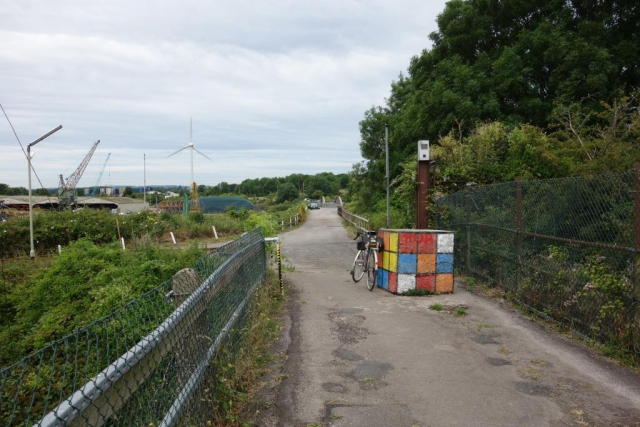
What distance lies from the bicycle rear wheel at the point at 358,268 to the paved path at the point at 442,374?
9.56 feet

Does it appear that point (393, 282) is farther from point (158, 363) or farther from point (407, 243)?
point (158, 363)

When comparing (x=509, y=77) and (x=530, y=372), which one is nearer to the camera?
(x=530, y=372)

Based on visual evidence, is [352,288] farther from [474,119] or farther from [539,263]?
[474,119]

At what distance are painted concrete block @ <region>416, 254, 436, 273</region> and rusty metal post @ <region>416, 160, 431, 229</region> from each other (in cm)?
397

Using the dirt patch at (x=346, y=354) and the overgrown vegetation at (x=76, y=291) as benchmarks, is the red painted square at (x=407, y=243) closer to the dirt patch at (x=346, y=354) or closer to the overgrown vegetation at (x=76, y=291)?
the dirt patch at (x=346, y=354)

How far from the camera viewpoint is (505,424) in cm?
402

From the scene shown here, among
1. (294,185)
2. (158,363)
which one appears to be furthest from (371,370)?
(294,185)

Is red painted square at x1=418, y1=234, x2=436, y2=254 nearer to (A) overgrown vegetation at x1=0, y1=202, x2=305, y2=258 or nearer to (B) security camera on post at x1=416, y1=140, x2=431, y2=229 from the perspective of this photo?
(B) security camera on post at x1=416, y1=140, x2=431, y2=229

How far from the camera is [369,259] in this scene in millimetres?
10703

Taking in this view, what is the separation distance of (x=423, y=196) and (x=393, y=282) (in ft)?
14.1

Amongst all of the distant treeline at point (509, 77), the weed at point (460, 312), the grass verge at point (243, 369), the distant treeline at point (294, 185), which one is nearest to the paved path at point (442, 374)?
the weed at point (460, 312)

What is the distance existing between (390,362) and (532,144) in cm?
1015

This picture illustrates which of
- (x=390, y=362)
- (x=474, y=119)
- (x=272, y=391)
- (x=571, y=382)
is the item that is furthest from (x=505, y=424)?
(x=474, y=119)

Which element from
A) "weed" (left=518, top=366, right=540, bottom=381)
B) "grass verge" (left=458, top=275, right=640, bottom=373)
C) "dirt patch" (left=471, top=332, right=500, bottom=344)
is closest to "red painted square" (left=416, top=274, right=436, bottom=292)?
"grass verge" (left=458, top=275, right=640, bottom=373)
